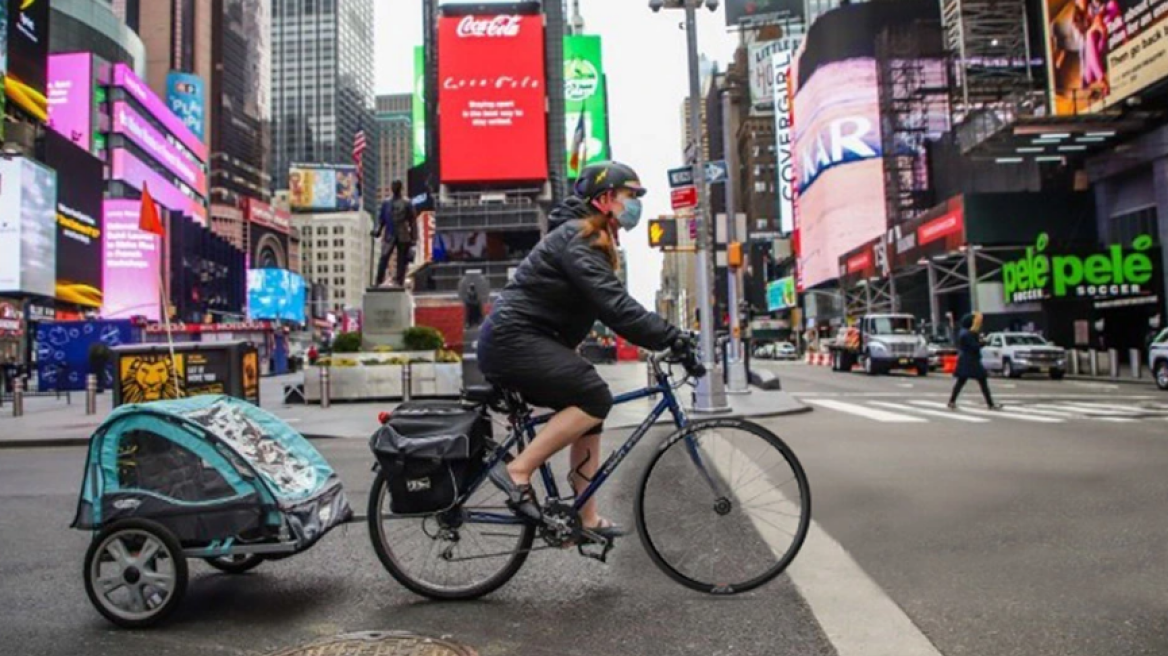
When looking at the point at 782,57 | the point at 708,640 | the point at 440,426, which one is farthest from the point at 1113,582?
the point at 782,57

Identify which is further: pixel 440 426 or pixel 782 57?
pixel 782 57

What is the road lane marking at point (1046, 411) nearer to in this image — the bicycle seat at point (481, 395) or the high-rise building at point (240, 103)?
the bicycle seat at point (481, 395)

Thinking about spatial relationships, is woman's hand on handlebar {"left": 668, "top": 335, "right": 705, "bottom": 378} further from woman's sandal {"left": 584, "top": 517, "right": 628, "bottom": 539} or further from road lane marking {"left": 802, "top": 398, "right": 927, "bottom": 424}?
road lane marking {"left": 802, "top": 398, "right": 927, "bottom": 424}

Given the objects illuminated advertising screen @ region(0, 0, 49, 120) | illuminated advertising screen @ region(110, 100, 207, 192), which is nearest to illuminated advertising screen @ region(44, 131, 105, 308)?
illuminated advertising screen @ region(0, 0, 49, 120)

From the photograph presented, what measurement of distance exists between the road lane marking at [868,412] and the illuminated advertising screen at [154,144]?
9075 centimetres

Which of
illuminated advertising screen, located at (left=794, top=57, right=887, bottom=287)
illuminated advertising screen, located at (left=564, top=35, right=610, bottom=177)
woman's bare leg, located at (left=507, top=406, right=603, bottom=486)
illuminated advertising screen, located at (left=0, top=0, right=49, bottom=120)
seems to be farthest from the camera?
illuminated advertising screen, located at (left=564, top=35, right=610, bottom=177)

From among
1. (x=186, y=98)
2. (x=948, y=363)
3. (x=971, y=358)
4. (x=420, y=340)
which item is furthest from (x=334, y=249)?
(x=971, y=358)

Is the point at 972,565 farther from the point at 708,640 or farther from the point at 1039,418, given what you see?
the point at 1039,418

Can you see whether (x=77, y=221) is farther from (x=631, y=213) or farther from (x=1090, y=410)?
(x=631, y=213)

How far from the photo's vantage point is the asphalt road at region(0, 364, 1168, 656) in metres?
3.35

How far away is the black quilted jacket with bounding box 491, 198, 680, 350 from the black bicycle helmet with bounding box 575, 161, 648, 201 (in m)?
0.07

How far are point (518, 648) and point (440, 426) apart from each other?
1072 millimetres

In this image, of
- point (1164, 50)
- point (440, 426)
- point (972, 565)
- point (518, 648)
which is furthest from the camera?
point (1164, 50)

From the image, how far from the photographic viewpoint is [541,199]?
253 ft
